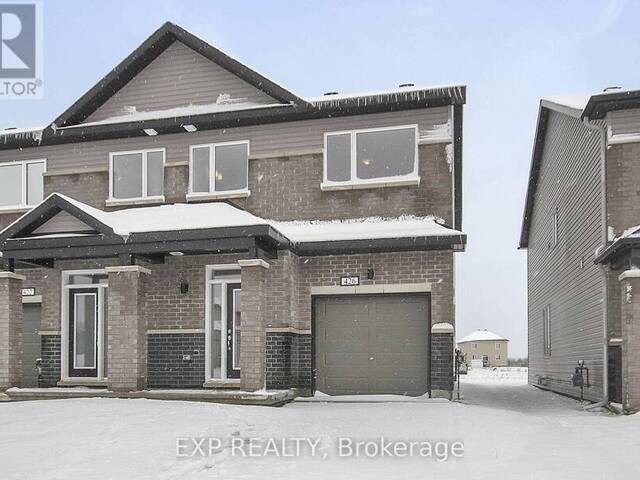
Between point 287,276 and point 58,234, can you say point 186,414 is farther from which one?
point 58,234

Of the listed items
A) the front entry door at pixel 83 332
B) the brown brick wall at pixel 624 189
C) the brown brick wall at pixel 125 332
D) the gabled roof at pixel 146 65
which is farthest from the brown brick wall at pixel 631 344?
the front entry door at pixel 83 332

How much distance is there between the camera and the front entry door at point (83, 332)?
15.5m

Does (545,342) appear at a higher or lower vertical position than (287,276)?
lower

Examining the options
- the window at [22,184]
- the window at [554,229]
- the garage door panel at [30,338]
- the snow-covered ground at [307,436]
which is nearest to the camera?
the snow-covered ground at [307,436]

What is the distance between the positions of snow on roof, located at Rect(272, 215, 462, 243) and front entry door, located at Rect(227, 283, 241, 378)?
1740 mm

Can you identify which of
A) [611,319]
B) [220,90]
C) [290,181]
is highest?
[220,90]

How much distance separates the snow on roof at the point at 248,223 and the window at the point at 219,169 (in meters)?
0.55

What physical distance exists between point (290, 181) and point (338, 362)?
4.12 metres

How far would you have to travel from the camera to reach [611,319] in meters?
13.7

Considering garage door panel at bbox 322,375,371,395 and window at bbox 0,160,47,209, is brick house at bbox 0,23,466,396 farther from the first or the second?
window at bbox 0,160,47,209

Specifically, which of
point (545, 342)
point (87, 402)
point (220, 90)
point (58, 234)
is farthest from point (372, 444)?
point (545, 342)

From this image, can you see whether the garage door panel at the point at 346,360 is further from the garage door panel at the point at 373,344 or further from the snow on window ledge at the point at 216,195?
the snow on window ledge at the point at 216,195

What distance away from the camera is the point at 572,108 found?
16016 mm

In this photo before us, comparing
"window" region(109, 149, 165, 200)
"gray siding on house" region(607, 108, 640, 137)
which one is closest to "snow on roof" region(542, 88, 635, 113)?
"gray siding on house" region(607, 108, 640, 137)
